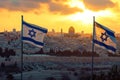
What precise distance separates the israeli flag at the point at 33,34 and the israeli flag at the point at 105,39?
3548 millimetres

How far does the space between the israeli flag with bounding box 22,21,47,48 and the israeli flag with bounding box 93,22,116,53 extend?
3.55 metres

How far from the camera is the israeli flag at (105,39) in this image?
36.0 m

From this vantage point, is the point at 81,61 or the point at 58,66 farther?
the point at 81,61

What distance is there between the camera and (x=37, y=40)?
3597cm

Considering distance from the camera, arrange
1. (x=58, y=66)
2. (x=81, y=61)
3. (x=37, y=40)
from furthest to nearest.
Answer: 1. (x=81, y=61)
2. (x=58, y=66)
3. (x=37, y=40)

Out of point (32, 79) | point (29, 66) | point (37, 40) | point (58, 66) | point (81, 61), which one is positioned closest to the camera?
point (37, 40)

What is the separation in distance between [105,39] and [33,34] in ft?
16.0

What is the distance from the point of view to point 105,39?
36031 millimetres

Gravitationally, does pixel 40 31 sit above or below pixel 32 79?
above

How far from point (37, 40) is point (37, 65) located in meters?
47.6

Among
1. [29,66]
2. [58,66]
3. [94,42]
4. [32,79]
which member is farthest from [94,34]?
[58,66]

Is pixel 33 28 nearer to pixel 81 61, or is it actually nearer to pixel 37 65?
pixel 37 65

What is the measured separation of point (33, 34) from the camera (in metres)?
36.0

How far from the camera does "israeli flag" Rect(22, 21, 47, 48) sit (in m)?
35.9
